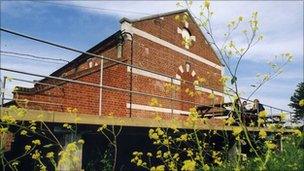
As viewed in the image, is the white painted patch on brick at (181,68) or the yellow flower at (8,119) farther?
the white painted patch on brick at (181,68)

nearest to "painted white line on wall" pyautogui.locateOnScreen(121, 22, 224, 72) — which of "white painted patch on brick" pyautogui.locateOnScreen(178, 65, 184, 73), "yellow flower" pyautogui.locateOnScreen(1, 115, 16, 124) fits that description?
"white painted patch on brick" pyautogui.locateOnScreen(178, 65, 184, 73)

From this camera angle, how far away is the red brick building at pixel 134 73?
14.6 m

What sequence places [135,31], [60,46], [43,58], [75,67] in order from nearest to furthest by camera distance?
1. [60,46]
2. [43,58]
3. [135,31]
4. [75,67]

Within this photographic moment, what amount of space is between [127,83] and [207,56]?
24.1ft

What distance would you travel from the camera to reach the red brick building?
14562 mm

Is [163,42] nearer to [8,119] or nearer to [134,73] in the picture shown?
[134,73]

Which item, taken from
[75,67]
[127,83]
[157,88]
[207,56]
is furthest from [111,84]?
[207,56]

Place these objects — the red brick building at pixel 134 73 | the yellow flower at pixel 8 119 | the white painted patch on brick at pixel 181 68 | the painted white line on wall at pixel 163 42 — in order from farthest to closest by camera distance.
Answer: the white painted patch on brick at pixel 181 68, the painted white line on wall at pixel 163 42, the red brick building at pixel 134 73, the yellow flower at pixel 8 119

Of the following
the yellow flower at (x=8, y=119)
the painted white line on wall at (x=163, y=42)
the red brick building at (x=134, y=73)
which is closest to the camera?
the yellow flower at (x=8, y=119)

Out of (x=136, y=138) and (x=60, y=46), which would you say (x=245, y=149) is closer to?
(x=136, y=138)

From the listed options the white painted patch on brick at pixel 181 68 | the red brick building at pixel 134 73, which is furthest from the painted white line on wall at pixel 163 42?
the white painted patch on brick at pixel 181 68

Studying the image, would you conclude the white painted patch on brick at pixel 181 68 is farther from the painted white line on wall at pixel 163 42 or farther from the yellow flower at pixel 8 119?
the yellow flower at pixel 8 119

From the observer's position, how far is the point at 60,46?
272 inches

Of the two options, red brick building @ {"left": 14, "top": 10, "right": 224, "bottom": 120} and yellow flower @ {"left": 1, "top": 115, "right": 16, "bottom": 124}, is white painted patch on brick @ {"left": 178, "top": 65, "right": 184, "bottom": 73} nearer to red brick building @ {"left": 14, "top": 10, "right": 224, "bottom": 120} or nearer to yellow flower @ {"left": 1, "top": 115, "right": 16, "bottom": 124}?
red brick building @ {"left": 14, "top": 10, "right": 224, "bottom": 120}
